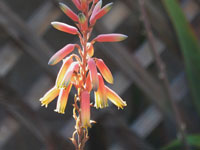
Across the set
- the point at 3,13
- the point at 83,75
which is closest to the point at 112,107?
the point at 3,13

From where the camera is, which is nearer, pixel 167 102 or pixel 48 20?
pixel 48 20

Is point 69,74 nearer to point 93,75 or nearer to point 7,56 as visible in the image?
point 93,75

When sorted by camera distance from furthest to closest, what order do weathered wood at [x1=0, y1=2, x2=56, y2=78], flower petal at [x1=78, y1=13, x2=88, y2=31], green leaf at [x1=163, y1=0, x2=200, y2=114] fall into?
green leaf at [x1=163, y1=0, x2=200, y2=114]
weathered wood at [x1=0, y1=2, x2=56, y2=78]
flower petal at [x1=78, y1=13, x2=88, y2=31]

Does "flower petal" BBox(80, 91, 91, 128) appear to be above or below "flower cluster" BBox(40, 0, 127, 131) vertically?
below

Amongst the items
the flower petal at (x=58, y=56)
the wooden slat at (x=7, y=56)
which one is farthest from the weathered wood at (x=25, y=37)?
the flower petal at (x=58, y=56)

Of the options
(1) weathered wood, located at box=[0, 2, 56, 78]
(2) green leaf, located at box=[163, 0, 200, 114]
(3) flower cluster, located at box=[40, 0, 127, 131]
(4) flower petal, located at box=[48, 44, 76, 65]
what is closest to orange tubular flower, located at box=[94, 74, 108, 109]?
(3) flower cluster, located at box=[40, 0, 127, 131]

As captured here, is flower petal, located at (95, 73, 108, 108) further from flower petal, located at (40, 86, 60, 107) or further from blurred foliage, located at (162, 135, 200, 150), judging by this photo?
blurred foliage, located at (162, 135, 200, 150)

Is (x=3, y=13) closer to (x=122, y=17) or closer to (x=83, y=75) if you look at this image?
(x=122, y=17)

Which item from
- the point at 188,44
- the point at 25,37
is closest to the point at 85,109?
the point at 25,37

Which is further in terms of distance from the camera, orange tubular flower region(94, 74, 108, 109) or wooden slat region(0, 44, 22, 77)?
wooden slat region(0, 44, 22, 77)
